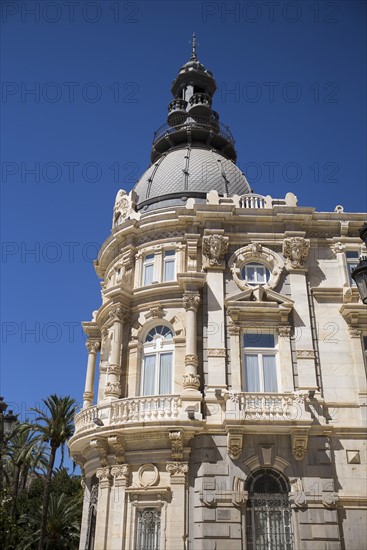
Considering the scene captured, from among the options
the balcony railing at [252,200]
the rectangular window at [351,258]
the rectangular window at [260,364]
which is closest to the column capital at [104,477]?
the rectangular window at [260,364]

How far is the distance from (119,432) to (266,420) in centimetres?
572

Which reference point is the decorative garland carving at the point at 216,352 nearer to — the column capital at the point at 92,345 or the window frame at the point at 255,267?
the window frame at the point at 255,267

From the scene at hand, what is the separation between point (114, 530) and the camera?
66.9ft

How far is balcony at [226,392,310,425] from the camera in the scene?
2050 cm

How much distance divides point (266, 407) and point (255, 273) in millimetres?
6624

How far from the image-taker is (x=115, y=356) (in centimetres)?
2345

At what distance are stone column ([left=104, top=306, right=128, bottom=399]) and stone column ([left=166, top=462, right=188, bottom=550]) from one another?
392 cm

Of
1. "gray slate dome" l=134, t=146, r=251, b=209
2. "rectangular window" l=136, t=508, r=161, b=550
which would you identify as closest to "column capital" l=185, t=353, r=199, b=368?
"rectangular window" l=136, t=508, r=161, b=550

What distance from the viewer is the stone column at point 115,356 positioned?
22.7m

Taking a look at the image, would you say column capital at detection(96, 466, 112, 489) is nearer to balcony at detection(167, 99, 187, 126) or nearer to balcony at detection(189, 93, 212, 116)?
balcony at detection(167, 99, 187, 126)

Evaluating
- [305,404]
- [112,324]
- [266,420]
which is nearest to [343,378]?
[305,404]

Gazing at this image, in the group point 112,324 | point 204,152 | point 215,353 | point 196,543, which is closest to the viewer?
point 196,543

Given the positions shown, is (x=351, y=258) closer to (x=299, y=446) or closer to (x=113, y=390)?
(x=299, y=446)

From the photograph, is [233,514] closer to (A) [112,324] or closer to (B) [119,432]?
(B) [119,432]
